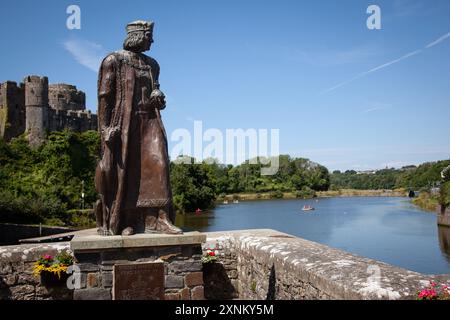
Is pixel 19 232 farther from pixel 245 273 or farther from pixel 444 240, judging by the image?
pixel 444 240

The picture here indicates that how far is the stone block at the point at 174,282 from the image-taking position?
5785 mm

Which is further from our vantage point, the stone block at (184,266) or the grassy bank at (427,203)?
the grassy bank at (427,203)

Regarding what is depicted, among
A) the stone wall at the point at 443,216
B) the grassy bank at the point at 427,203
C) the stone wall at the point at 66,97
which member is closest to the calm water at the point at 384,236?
the stone wall at the point at 443,216

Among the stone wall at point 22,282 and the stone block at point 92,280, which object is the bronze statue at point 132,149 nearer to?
the stone block at point 92,280

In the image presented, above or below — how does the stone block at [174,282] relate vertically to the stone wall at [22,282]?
above

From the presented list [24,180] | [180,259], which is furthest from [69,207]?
[180,259]

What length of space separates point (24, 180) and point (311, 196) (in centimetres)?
7455

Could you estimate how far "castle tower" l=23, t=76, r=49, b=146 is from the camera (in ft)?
162

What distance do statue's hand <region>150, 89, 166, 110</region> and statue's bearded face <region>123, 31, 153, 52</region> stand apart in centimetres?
59

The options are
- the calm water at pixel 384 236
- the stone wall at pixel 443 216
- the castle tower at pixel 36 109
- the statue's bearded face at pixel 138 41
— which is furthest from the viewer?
the castle tower at pixel 36 109

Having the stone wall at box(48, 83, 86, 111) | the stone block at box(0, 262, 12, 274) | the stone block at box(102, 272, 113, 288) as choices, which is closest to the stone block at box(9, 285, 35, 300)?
the stone block at box(0, 262, 12, 274)

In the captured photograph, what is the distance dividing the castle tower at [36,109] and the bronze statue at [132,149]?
4567cm
